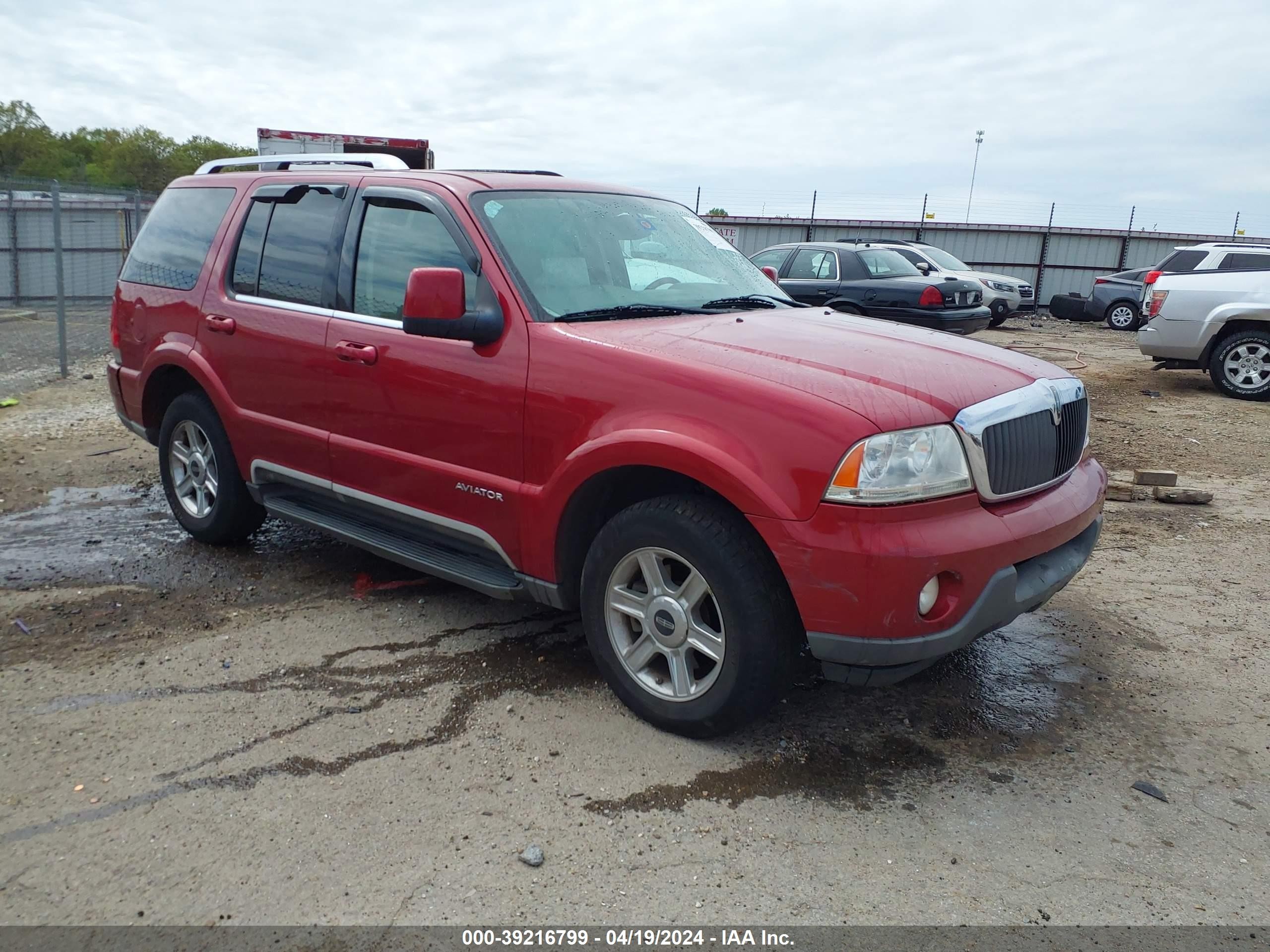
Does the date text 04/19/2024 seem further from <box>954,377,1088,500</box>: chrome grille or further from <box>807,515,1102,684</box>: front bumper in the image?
<box>954,377,1088,500</box>: chrome grille

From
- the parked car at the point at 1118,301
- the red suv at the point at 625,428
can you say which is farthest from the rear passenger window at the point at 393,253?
the parked car at the point at 1118,301

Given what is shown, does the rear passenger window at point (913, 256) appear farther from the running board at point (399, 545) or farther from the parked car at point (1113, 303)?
the running board at point (399, 545)

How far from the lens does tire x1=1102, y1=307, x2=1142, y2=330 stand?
20266mm

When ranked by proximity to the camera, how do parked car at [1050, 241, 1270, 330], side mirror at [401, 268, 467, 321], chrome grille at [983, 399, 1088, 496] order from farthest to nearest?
parked car at [1050, 241, 1270, 330]
side mirror at [401, 268, 467, 321]
chrome grille at [983, 399, 1088, 496]

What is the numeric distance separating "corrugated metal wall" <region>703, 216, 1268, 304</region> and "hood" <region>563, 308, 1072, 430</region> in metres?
23.4

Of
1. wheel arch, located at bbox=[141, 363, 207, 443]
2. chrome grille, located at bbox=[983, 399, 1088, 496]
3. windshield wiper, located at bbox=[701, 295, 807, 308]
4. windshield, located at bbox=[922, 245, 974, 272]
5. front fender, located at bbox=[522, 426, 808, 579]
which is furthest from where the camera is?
windshield, located at bbox=[922, 245, 974, 272]

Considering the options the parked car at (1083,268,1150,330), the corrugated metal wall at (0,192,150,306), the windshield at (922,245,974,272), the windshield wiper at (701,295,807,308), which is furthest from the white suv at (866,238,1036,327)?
the corrugated metal wall at (0,192,150,306)

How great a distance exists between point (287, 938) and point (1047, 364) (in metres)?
3.30

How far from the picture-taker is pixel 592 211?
4.07 meters

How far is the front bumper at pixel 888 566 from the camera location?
8.89 ft

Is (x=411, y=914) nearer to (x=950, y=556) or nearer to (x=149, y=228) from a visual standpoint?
(x=950, y=556)

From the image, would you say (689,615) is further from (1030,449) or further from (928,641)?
(1030,449)

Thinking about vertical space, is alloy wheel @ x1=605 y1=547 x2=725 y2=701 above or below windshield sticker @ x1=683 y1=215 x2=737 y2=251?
below

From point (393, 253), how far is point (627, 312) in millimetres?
1062
